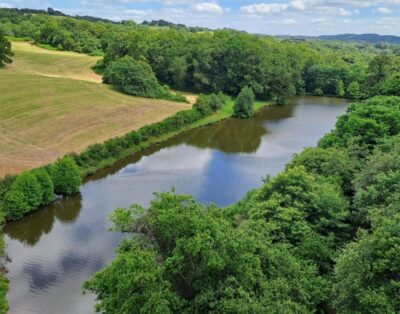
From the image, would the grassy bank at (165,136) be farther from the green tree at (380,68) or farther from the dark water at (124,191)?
the green tree at (380,68)

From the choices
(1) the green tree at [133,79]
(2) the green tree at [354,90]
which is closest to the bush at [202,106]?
(1) the green tree at [133,79]

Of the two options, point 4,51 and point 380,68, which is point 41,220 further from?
point 380,68

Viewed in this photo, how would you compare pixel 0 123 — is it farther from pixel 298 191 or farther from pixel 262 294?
pixel 262 294

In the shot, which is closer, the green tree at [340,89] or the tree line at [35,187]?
the tree line at [35,187]

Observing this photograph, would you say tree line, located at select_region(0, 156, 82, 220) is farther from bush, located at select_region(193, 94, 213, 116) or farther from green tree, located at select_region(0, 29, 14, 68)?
green tree, located at select_region(0, 29, 14, 68)

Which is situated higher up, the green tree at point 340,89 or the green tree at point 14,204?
the green tree at point 340,89

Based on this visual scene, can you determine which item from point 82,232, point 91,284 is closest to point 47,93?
point 82,232

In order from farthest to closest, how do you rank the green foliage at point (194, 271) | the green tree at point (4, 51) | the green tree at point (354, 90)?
the green tree at point (354, 90), the green tree at point (4, 51), the green foliage at point (194, 271)
